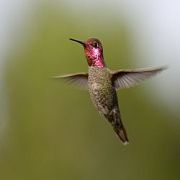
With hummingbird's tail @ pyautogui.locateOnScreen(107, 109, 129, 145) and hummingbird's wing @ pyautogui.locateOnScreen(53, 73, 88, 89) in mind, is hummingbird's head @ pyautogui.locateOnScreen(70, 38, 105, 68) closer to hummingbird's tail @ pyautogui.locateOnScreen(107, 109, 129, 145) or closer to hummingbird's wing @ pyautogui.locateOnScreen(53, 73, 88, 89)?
hummingbird's tail @ pyautogui.locateOnScreen(107, 109, 129, 145)

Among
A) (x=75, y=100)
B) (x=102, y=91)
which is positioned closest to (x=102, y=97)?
(x=102, y=91)

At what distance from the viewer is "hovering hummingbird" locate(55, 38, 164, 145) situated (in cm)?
90

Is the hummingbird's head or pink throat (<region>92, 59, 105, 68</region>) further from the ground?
the hummingbird's head

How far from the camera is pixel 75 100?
3.26 meters

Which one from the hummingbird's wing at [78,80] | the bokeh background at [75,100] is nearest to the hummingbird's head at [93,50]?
the hummingbird's wing at [78,80]

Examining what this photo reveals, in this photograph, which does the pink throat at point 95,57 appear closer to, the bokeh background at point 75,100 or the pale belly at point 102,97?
the pale belly at point 102,97

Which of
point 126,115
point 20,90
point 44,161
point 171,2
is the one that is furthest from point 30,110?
point 171,2

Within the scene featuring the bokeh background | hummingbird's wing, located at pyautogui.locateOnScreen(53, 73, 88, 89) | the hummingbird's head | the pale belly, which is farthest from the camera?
the bokeh background

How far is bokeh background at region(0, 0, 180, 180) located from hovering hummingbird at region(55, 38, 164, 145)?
123 cm

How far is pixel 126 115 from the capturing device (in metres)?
3.20

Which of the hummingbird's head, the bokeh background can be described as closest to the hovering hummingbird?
the hummingbird's head

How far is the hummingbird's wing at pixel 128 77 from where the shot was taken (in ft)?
3.43

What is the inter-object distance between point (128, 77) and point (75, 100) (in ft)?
7.09

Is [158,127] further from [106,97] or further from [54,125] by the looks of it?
[106,97]
